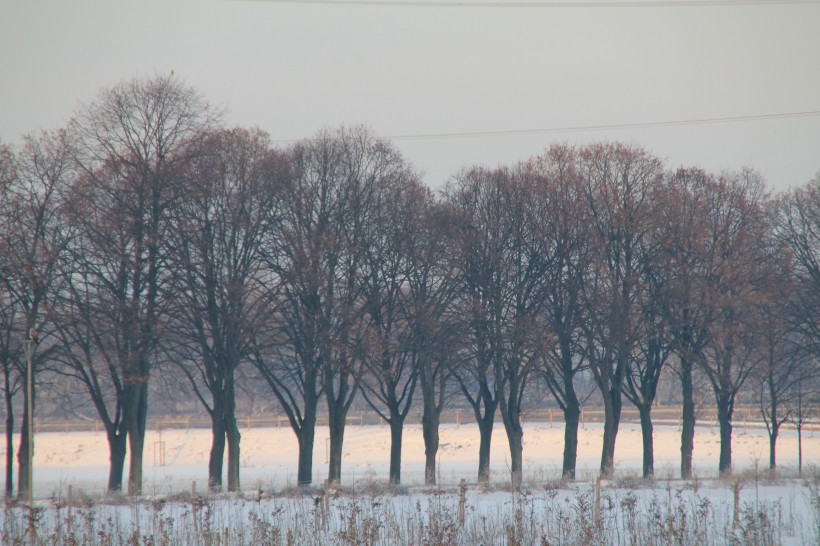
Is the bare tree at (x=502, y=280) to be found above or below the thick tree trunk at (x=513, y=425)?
above

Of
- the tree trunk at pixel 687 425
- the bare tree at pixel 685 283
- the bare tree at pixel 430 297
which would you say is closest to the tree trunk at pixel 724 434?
the tree trunk at pixel 687 425

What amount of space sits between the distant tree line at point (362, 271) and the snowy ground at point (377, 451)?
33.4 feet

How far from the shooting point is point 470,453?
56.2 metres

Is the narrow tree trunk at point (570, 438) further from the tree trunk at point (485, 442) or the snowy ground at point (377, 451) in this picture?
the snowy ground at point (377, 451)

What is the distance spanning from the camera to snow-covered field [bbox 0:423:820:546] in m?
16.1

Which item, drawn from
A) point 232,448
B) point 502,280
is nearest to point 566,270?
point 502,280

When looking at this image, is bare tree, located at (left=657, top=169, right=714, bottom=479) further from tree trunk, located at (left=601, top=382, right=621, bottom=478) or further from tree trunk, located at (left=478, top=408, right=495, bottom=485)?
tree trunk, located at (left=478, top=408, right=495, bottom=485)

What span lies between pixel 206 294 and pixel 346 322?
5.16 m

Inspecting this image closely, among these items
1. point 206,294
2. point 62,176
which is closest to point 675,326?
point 206,294

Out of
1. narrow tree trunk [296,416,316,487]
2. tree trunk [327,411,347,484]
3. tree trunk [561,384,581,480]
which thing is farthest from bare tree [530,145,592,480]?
narrow tree trunk [296,416,316,487]

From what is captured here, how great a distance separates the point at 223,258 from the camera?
1186 inches

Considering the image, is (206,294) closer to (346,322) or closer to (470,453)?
(346,322)

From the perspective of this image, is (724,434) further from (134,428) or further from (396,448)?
(134,428)

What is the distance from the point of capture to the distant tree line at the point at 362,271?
28.6 meters
